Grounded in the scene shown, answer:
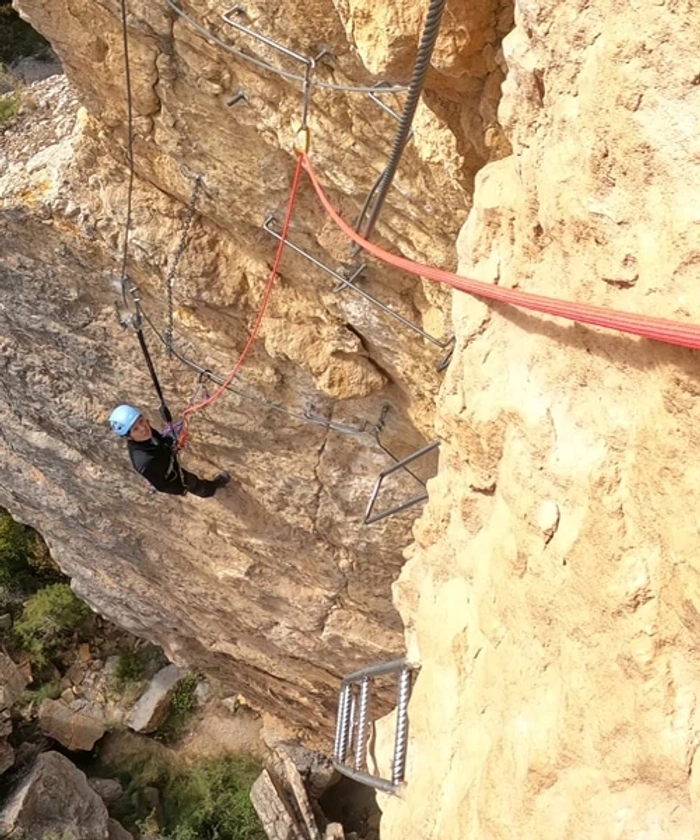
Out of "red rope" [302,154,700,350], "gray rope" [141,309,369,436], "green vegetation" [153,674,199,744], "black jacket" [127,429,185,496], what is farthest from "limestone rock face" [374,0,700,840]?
"green vegetation" [153,674,199,744]

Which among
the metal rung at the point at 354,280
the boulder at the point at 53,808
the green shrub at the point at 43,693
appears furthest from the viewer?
the green shrub at the point at 43,693

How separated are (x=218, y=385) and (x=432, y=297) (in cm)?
161

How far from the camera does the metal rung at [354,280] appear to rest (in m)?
3.70

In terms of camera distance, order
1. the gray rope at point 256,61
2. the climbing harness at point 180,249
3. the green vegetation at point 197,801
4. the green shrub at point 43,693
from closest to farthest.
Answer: the gray rope at point 256,61 < the climbing harness at point 180,249 < the green vegetation at point 197,801 < the green shrub at point 43,693

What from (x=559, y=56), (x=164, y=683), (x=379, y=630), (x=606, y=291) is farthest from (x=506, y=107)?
(x=164, y=683)

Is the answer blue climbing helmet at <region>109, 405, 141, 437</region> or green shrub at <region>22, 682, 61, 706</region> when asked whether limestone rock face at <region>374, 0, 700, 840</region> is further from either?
green shrub at <region>22, 682, 61, 706</region>

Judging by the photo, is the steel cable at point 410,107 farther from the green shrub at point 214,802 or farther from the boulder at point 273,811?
the green shrub at point 214,802

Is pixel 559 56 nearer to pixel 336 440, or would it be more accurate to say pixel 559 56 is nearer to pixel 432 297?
pixel 432 297

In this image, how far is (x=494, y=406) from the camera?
230cm

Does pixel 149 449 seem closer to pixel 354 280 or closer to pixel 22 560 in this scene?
pixel 354 280

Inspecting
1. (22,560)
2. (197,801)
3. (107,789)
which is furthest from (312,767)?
(22,560)

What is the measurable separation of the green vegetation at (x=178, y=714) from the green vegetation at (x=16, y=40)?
684 cm

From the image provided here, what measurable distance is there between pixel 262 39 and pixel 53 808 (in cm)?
770

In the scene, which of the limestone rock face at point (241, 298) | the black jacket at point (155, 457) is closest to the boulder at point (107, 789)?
the limestone rock face at point (241, 298)
